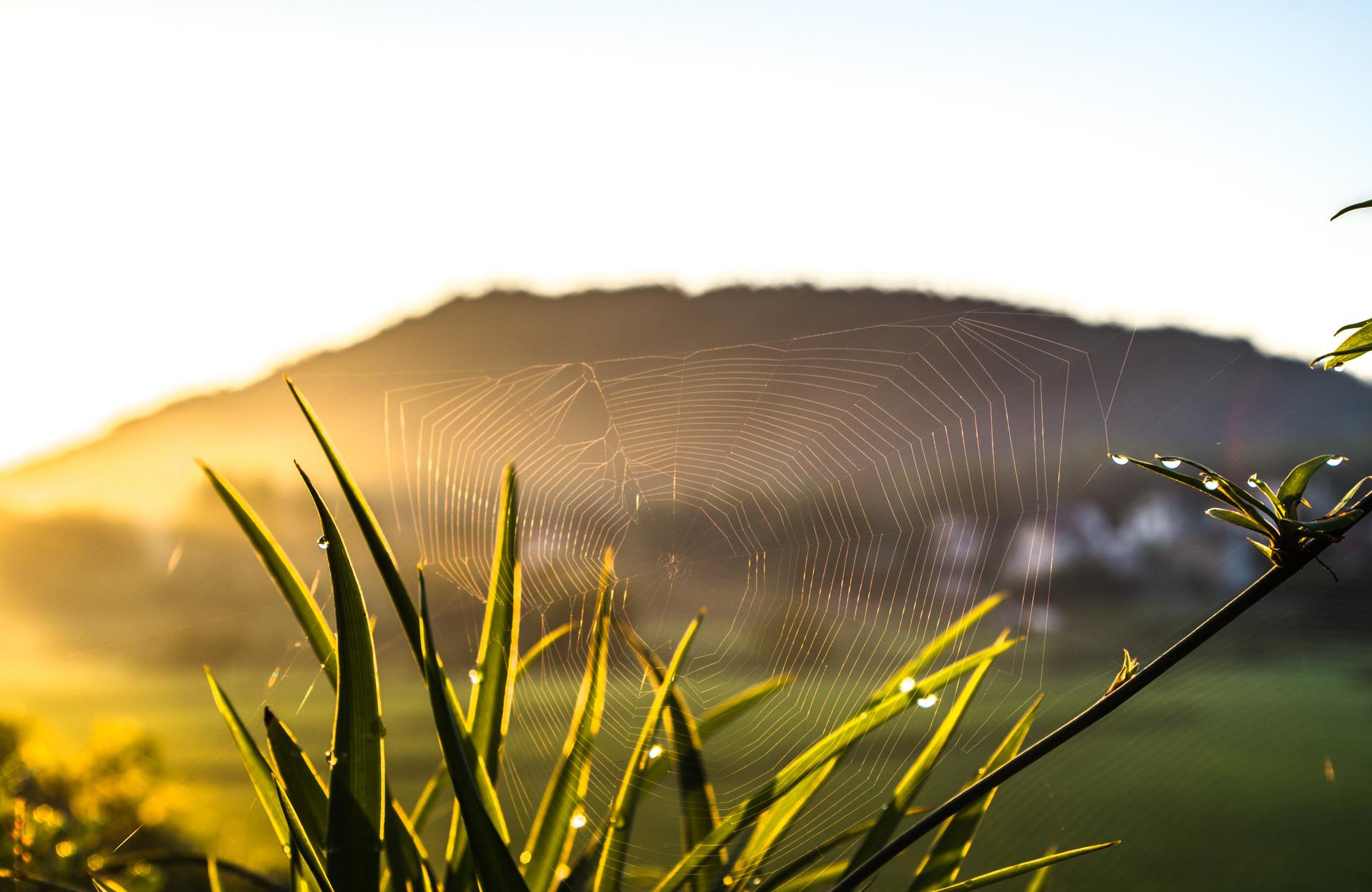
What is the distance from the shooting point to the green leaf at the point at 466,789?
499 millimetres

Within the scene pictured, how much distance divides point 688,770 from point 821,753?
0.27 metres

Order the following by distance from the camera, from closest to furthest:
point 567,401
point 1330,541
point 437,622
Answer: point 1330,541 < point 437,622 < point 567,401

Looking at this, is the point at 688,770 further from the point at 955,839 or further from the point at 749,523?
the point at 749,523

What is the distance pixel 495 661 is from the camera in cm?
88

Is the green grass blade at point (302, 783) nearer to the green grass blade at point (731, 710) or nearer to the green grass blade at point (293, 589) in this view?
the green grass blade at point (293, 589)

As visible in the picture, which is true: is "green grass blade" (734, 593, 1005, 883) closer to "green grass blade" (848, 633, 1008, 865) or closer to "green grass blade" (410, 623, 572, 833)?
"green grass blade" (848, 633, 1008, 865)

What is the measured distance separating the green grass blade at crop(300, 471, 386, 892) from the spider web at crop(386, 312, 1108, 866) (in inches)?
19.8

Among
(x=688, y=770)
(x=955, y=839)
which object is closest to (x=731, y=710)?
(x=688, y=770)

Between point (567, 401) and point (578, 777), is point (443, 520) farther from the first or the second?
point (578, 777)

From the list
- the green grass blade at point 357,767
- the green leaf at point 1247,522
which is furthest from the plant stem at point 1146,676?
the green grass blade at point 357,767

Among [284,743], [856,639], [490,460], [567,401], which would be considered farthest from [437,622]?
[856,639]

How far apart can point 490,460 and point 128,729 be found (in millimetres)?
1063

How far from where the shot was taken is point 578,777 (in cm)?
101

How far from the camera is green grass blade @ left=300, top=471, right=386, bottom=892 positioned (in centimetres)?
56
